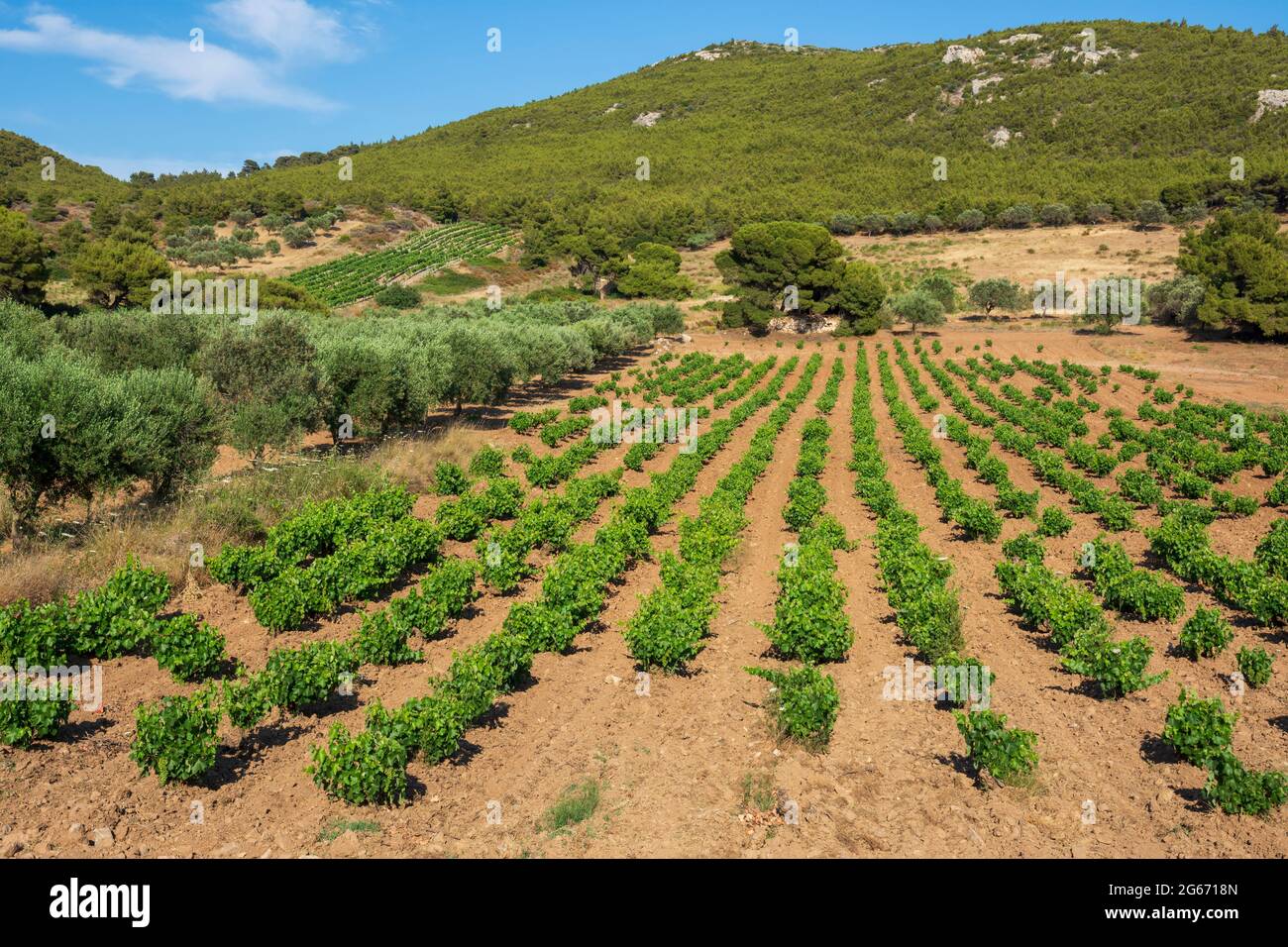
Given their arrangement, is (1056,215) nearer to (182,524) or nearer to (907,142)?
(907,142)

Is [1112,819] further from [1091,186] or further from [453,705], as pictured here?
[1091,186]

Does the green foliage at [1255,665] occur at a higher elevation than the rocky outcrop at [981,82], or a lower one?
lower

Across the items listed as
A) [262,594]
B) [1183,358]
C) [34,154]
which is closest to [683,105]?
[34,154]

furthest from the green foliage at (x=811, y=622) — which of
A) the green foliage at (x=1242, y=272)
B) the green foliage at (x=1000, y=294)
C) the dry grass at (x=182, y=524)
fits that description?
the green foliage at (x=1000, y=294)

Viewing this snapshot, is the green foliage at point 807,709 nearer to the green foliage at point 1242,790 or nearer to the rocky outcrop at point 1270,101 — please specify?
the green foliage at point 1242,790

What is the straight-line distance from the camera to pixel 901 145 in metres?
130

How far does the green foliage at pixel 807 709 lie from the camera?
8.97 meters

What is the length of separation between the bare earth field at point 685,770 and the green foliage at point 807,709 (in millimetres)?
218

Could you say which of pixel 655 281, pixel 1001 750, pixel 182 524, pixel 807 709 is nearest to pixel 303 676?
pixel 807 709

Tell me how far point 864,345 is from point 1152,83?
10666 cm

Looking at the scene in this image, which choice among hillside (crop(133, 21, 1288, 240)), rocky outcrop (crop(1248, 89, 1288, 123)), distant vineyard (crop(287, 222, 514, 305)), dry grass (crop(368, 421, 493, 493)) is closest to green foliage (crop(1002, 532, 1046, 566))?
dry grass (crop(368, 421, 493, 493))

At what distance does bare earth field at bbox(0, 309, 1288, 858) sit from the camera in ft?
23.8

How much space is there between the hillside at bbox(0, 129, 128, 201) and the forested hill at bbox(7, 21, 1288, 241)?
11081mm

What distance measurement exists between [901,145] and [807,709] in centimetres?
14045
